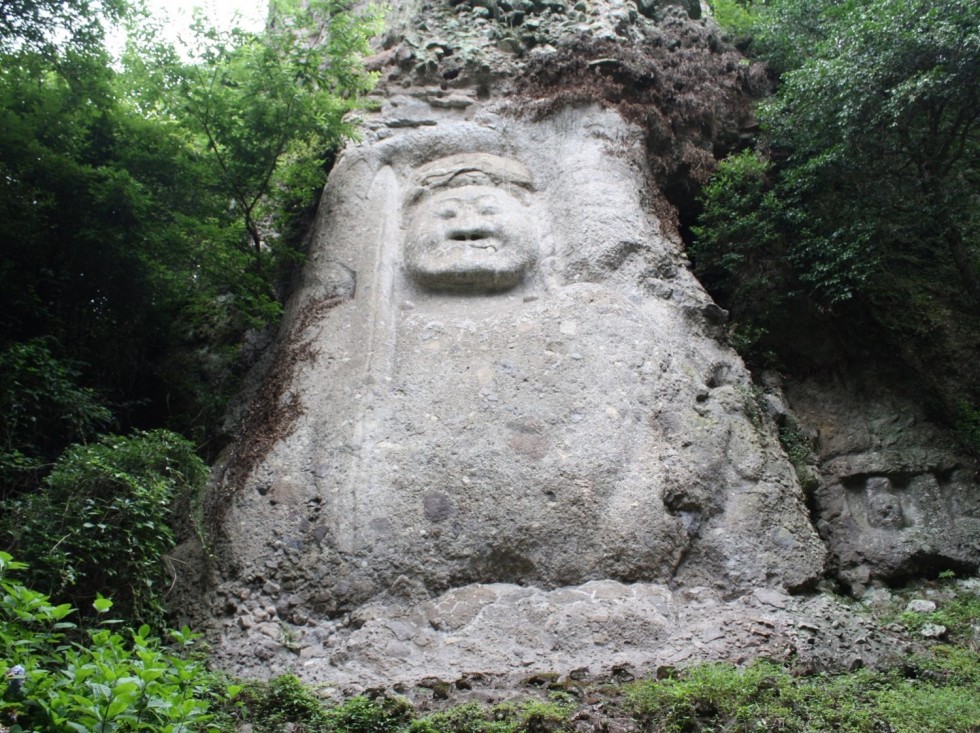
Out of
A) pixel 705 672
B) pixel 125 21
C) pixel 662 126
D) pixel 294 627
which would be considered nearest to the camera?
pixel 705 672

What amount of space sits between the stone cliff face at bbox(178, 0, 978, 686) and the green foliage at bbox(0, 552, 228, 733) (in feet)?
5.59

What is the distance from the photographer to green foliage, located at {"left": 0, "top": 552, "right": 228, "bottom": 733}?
384 centimetres

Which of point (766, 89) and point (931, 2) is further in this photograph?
point (766, 89)

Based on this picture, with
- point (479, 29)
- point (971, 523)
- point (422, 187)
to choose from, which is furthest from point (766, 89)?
point (971, 523)

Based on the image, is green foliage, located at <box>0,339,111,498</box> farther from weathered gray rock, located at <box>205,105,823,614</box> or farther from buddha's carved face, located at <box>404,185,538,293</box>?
buddha's carved face, located at <box>404,185,538,293</box>

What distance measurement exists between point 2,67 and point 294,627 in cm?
551

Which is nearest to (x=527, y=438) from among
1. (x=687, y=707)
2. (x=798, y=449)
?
(x=687, y=707)

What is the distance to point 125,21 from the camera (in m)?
8.62

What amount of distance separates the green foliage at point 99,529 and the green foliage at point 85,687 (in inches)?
43.0

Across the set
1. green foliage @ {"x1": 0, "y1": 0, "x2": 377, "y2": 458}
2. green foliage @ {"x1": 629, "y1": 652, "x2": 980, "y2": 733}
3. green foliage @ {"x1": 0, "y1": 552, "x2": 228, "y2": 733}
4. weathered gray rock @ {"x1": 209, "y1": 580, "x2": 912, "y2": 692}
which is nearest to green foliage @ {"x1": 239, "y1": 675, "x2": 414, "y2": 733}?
weathered gray rock @ {"x1": 209, "y1": 580, "x2": 912, "y2": 692}

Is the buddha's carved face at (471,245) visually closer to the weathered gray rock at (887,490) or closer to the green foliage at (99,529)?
the green foliage at (99,529)

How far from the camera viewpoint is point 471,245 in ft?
26.9

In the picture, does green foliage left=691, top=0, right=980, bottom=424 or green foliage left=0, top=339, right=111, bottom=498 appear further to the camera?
green foliage left=691, top=0, right=980, bottom=424

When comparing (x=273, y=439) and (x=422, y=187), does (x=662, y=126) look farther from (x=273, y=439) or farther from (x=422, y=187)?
(x=273, y=439)
